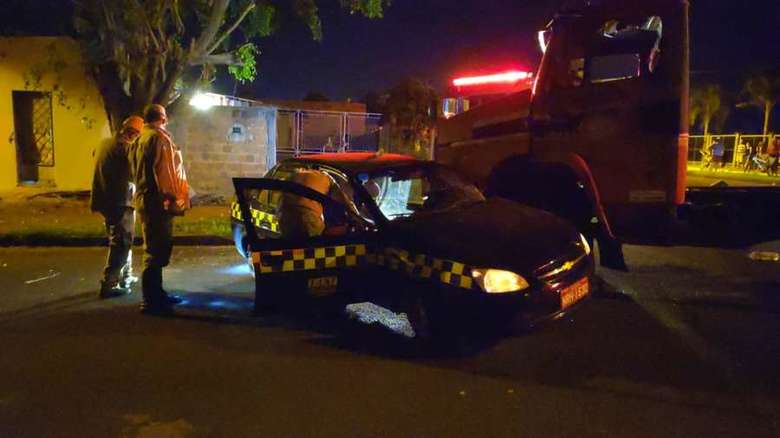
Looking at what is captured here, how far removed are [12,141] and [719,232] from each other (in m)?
14.2

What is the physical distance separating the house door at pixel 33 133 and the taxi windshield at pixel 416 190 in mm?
11698

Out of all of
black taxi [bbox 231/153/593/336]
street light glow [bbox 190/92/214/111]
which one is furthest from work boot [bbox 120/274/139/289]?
street light glow [bbox 190/92/214/111]

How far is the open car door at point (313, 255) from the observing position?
4.80 metres

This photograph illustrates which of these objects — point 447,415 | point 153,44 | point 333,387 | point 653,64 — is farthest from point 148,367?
point 153,44

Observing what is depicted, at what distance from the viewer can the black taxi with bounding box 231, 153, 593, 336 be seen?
433 centimetres

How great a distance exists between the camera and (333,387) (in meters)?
4.20

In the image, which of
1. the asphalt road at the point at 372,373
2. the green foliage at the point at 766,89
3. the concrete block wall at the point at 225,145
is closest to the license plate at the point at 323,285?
the asphalt road at the point at 372,373

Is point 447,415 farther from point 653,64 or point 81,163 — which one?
point 81,163

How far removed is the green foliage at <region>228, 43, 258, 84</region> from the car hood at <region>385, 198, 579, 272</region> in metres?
8.23

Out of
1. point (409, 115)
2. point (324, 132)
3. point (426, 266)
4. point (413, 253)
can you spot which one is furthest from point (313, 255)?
point (324, 132)

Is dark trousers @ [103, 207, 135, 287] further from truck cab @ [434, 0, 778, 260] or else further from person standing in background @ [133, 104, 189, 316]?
truck cab @ [434, 0, 778, 260]

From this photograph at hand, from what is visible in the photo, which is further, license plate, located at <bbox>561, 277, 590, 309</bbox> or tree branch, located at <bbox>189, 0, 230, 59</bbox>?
tree branch, located at <bbox>189, 0, 230, 59</bbox>

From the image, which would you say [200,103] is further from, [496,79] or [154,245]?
[154,245]

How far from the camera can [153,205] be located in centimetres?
564
